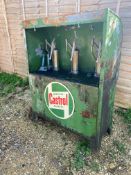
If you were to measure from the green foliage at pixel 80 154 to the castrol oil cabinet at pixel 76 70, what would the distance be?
0.15 meters

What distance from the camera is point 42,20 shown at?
1.78 metres

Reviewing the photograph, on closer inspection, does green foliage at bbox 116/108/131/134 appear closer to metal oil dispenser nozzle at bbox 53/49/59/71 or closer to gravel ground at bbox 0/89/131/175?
gravel ground at bbox 0/89/131/175

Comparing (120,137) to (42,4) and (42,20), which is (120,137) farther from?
(42,4)

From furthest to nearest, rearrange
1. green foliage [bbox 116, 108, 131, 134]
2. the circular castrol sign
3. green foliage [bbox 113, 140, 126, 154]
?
green foliage [bbox 116, 108, 131, 134] < green foliage [bbox 113, 140, 126, 154] < the circular castrol sign

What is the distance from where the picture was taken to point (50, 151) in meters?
2.04

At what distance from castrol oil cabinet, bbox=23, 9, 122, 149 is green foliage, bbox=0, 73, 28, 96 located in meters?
1.29

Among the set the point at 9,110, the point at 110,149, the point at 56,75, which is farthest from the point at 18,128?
the point at 110,149

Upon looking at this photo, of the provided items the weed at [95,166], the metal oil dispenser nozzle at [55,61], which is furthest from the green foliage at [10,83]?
the weed at [95,166]

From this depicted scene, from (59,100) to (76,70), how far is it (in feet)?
1.36

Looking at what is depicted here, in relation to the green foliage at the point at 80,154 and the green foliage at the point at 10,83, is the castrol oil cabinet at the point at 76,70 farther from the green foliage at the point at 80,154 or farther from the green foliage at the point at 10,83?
the green foliage at the point at 10,83

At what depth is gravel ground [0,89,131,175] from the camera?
1.82 m

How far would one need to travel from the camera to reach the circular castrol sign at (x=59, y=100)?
6.31ft

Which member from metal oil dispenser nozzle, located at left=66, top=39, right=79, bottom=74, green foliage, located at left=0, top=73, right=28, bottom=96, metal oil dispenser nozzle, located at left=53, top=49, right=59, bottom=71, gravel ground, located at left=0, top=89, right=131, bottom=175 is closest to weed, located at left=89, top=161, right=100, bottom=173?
gravel ground, located at left=0, top=89, right=131, bottom=175

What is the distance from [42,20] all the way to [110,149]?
1617mm
